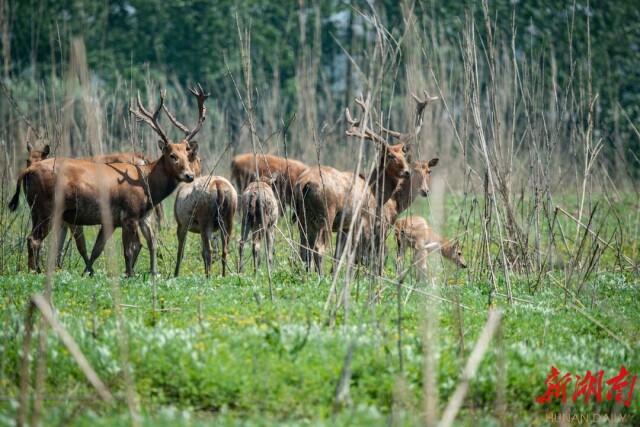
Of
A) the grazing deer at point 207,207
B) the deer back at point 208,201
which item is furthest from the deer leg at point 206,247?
the deer back at point 208,201

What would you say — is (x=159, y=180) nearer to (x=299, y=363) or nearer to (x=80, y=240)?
(x=80, y=240)

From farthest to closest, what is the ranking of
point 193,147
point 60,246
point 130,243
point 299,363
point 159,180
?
point 193,147
point 159,180
point 60,246
point 130,243
point 299,363

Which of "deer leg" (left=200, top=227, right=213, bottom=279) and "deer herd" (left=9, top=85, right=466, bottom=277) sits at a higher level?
"deer herd" (left=9, top=85, right=466, bottom=277)

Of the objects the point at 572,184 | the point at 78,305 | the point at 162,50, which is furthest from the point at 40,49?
the point at 78,305

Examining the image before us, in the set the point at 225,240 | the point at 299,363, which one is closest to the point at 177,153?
the point at 225,240

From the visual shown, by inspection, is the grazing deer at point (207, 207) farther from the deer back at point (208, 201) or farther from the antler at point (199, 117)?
the antler at point (199, 117)

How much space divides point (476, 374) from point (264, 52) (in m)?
30.2

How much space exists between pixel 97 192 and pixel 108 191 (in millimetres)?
135

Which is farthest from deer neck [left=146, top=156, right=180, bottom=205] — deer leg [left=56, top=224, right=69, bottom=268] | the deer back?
deer leg [left=56, top=224, right=69, bottom=268]

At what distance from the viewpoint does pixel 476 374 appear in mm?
5473

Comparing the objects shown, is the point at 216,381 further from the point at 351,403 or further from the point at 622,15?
the point at 622,15

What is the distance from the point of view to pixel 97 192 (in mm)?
10641

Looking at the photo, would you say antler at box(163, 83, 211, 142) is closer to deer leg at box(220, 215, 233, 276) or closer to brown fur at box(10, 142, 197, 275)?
→ brown fur at box(10, 142, 197, 275)

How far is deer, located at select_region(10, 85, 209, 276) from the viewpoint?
33.9 feet
